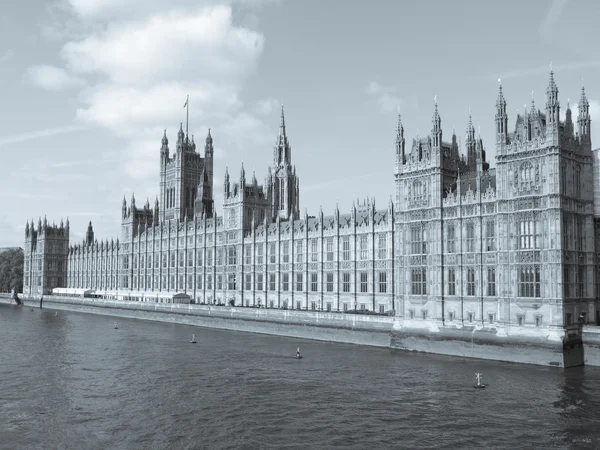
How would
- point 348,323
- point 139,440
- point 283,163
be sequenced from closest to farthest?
point 139,440 < point 348,323 < point 283,163

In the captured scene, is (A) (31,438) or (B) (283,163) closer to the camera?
(A) (31,438)

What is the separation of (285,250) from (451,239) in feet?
163

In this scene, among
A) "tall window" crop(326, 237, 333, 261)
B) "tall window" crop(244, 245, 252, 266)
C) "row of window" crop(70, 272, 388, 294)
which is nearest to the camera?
"row of window" crop(70, 272, 388, 294)

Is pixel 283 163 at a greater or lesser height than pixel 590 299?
greater

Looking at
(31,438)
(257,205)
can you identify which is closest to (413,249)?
(31,438)

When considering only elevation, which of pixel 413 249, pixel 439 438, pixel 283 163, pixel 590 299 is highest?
pixel 283 163

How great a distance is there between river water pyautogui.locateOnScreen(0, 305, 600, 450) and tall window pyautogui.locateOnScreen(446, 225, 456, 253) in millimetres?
13238

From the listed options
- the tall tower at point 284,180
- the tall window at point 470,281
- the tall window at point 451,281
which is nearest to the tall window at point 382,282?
the tall window at point 451,281

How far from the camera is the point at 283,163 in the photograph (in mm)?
167625

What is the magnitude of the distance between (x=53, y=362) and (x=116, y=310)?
257 ft

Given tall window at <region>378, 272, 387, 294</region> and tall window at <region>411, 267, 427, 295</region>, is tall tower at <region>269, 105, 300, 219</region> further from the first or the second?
tall window at <region>411, 267, 427, 295</region>

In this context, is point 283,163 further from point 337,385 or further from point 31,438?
point 31,438

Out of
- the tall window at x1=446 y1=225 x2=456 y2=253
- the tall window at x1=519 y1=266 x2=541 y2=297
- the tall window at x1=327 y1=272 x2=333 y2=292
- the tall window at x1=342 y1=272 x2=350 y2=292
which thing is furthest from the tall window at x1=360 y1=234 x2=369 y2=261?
the tall window at x1=519 y1=266 x2=541 y2=297

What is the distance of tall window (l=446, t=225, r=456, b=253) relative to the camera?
76.4 metres
